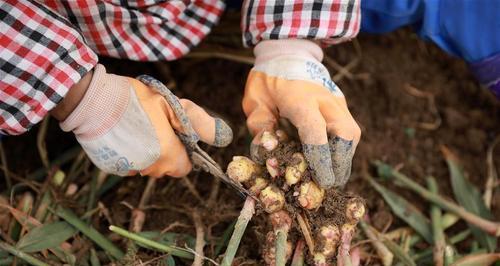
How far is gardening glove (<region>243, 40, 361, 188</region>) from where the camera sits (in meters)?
0.86

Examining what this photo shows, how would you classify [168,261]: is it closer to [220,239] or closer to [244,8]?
[220,239]

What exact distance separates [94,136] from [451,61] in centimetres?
86

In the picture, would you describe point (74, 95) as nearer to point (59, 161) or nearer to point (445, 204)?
point (59, 161)

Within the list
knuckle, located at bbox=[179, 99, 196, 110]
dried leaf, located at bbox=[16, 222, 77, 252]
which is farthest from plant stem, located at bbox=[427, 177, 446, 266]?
dried leaf, located at bbox=[16, 222, 77, 252]

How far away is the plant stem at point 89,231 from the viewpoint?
0.99 meters

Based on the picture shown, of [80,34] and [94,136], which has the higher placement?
[80,34]

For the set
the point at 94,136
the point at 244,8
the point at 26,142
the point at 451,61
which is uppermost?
the point at 244,8

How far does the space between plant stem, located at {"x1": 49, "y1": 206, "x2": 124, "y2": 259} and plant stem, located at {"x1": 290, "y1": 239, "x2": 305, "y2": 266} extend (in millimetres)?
287

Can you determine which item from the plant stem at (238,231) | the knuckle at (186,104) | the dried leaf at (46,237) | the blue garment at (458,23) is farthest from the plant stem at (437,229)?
the dried leaf at (46,237)

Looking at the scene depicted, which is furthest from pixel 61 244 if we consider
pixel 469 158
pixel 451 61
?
pixel 451 61

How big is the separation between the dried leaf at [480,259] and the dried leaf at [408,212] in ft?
0.37

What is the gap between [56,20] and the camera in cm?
85

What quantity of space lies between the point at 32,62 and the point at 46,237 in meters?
0.30

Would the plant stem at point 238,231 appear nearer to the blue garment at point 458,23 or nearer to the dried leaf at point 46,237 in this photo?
the dried leaf at point 46,237
